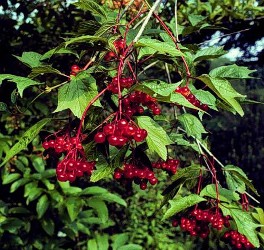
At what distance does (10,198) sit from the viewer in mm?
3463

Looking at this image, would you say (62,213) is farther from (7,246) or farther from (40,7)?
(40,7)

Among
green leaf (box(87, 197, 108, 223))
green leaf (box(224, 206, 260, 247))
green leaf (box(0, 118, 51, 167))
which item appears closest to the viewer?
green leaf (box(0, 118, 51, 167))

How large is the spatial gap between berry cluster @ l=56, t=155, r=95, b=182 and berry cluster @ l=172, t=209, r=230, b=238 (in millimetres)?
558

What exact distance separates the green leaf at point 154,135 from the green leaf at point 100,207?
5.99 ft

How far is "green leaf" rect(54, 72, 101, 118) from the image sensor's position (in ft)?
3.65

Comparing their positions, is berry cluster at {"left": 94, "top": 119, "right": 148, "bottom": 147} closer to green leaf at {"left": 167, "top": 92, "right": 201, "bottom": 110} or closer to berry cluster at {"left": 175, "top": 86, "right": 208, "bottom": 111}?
green leaf at {"left": 167, "top": 92, "right": 201, "bottom": 110}

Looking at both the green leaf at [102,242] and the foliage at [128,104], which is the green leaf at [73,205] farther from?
the foliage at [128,104]

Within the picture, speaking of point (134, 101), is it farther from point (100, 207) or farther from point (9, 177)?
point (9, 177)

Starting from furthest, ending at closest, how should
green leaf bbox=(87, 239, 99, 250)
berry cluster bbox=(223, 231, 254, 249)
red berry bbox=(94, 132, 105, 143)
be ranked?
green leaf bbox=(87, 239, 99, 250), berry cluster bbox=(223, 231, 254, 249), red berry bbox=(94, 132, 105, 143)

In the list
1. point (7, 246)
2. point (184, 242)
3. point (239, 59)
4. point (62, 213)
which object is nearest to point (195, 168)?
point (62, 213)

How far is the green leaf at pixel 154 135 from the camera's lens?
112 centimetres

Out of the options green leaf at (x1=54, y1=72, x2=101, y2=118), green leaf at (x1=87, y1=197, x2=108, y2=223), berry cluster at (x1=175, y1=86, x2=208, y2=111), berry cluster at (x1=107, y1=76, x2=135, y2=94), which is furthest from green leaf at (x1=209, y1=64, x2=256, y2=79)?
green leaf at (x1=87, y1=197, x2=108, y2=223)

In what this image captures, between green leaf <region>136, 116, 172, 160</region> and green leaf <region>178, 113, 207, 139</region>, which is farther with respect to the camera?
green leaf <region>178, 113, 207, 139</region>

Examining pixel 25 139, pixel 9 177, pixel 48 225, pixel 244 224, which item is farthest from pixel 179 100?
pixel 48 225
